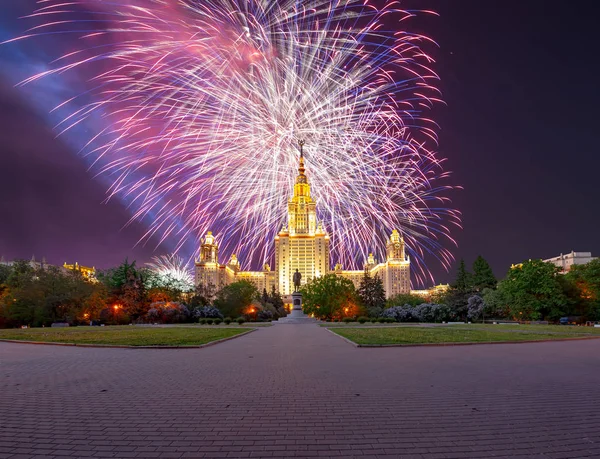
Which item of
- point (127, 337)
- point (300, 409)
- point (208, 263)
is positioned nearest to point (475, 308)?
point (127, 337)

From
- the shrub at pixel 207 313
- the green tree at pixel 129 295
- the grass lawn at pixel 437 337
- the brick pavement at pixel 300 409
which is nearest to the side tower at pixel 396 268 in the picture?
the shrub at pixel 207 313

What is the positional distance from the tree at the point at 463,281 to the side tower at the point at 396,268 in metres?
94.4

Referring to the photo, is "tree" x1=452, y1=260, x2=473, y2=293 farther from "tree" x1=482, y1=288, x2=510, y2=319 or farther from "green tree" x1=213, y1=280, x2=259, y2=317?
"green tree" x1=213, y1=280, x2=259, y2=317

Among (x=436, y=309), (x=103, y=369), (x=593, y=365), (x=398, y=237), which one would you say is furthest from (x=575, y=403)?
(x=398, y=237)

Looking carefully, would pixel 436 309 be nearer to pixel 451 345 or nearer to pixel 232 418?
pixel 451 345

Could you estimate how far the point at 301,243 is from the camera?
169375 millimetres

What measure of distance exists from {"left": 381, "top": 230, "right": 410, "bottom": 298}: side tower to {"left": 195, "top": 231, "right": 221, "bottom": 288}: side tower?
235 feet

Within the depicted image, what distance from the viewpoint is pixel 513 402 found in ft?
29.8

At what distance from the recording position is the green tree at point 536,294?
177 feet

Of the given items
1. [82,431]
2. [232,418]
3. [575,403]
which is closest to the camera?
[82,431]

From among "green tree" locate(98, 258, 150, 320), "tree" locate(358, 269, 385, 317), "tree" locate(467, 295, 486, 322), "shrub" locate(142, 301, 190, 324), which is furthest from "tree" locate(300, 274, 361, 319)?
"green tree" locate(98, 258, 150, 320)

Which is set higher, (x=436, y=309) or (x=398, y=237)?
(x=398, y=237)

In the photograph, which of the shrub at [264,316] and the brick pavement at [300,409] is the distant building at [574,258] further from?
the brick pavement at [300,409]

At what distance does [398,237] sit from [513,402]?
17604cm
